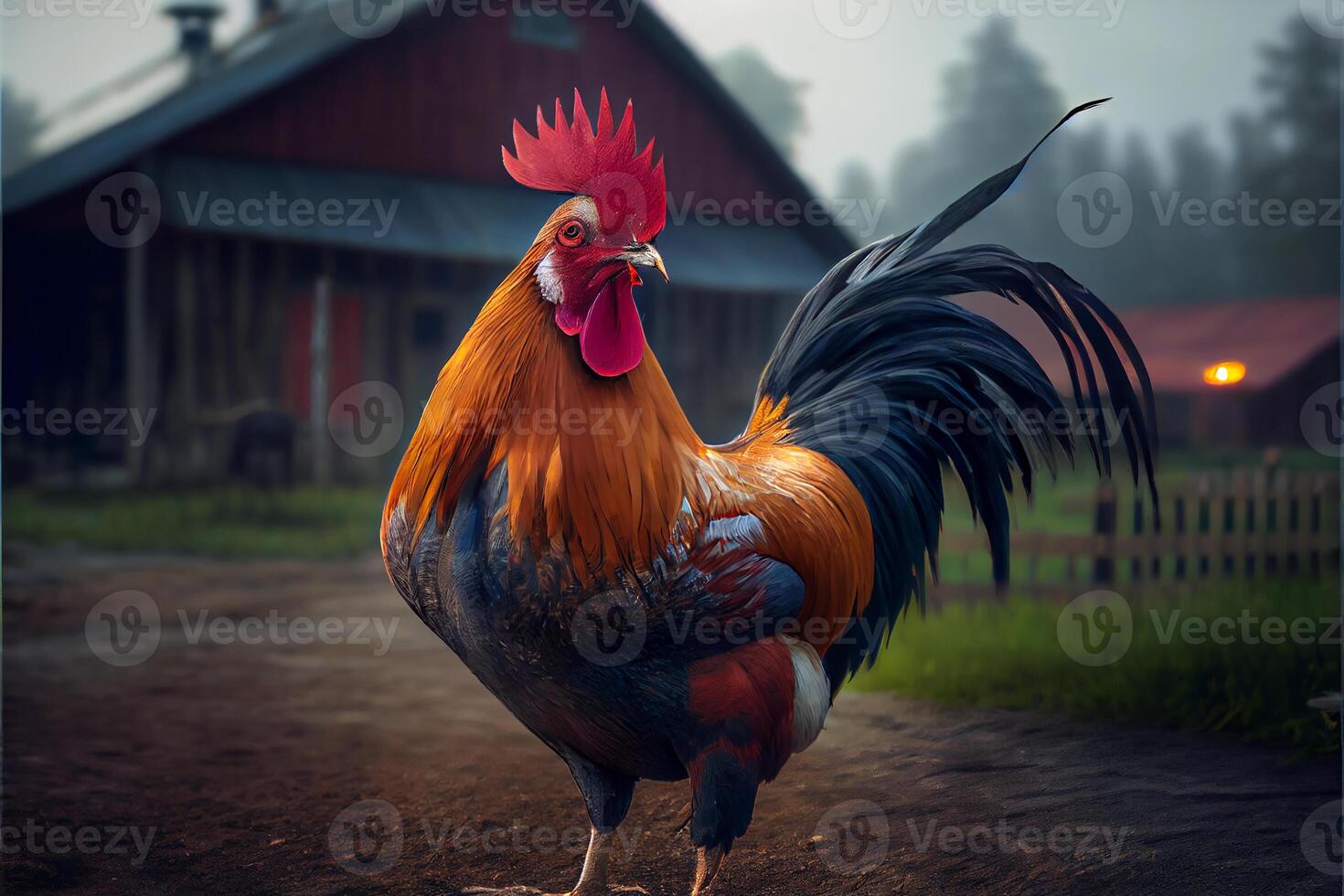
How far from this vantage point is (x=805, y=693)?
310cm

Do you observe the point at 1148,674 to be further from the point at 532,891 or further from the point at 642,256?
the point at 642,256

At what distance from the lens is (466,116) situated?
1218 cm

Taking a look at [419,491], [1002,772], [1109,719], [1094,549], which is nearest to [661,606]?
[419,491]

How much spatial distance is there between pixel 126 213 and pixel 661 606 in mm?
10725

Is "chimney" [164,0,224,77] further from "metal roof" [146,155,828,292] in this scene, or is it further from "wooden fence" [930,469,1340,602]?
"wooden fence" [930,469,1340,602]

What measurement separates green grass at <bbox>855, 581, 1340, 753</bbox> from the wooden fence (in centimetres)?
65

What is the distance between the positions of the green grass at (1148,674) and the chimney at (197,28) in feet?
46.9

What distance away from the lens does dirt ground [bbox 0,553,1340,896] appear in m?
3.46

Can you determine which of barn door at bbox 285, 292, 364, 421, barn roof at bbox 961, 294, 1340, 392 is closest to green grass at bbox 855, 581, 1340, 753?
barn roof at bbox 961, 294, 1340, 392

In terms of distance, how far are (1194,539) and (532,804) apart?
16.1 feet

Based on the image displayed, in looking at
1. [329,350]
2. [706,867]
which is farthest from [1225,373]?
[329,350]

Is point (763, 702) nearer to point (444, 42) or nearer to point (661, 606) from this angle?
point (661, 606)

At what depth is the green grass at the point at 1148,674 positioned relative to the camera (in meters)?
4.65

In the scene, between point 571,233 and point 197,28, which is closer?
point 571,233
